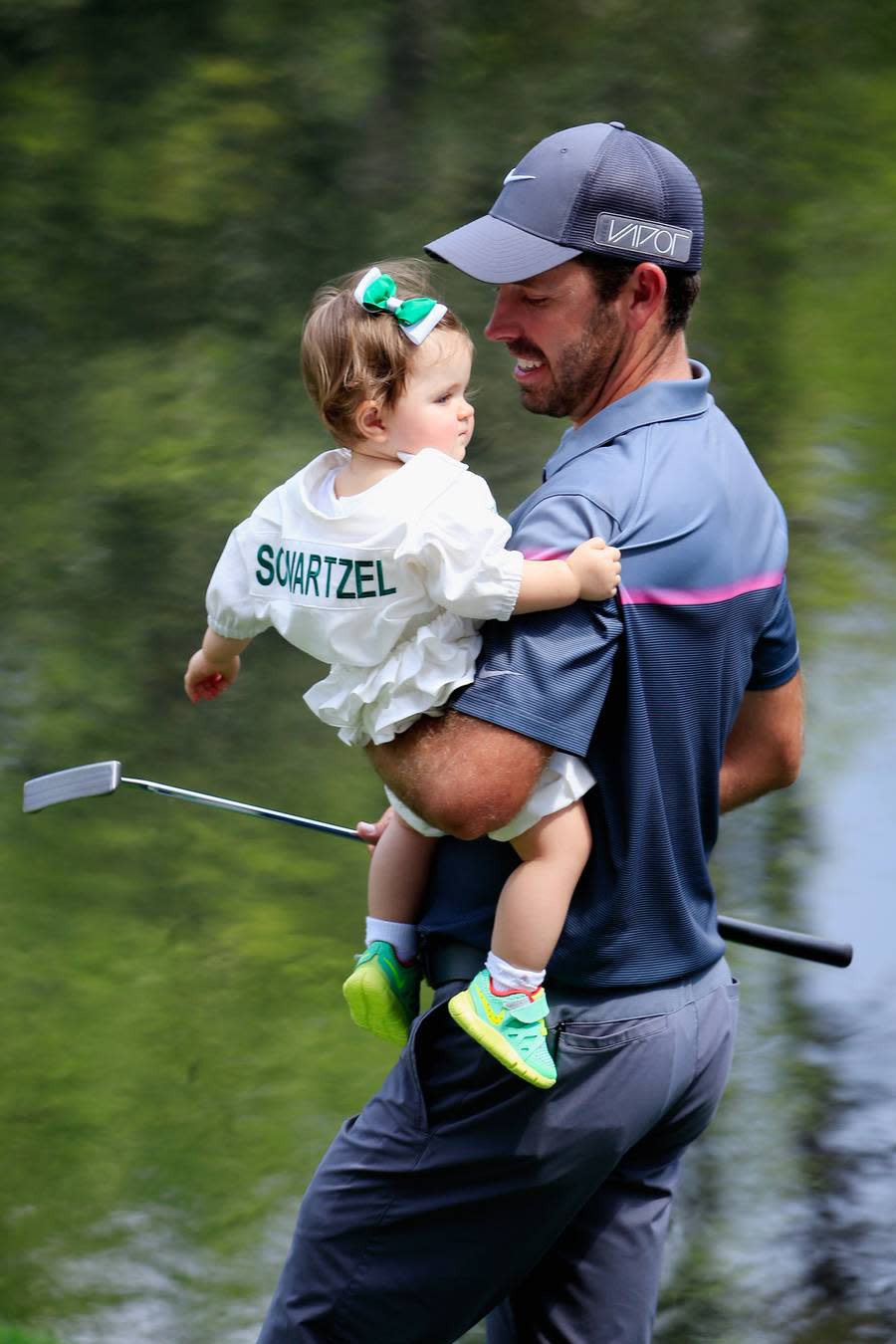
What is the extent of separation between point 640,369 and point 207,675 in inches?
26.2

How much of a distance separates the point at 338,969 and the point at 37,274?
226 cm

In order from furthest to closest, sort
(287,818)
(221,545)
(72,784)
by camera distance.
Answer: (221,545)
(72,784)
(287,818)

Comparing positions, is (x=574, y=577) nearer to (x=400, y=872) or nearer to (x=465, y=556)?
(x=465, y=556)

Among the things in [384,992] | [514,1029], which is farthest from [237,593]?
[514,1029]

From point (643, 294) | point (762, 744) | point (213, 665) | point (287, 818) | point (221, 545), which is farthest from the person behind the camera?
point (221, 545)

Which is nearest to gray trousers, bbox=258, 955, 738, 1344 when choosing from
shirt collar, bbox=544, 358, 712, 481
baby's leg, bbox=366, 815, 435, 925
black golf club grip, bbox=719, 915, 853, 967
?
baby's leg, bbox=366, 815, 435, 925

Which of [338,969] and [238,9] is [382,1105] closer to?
[338,969]

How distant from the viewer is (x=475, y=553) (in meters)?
1.64

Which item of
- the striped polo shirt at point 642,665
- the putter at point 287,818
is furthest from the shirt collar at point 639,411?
the putter at point 287,818

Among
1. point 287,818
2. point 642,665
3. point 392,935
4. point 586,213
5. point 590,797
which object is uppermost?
point 586,213

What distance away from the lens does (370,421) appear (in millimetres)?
1795

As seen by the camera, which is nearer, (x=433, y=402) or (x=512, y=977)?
(x=512, y=977)

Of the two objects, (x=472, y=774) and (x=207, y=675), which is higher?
(x=472, y=774)

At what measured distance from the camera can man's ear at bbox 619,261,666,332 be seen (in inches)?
70.2
